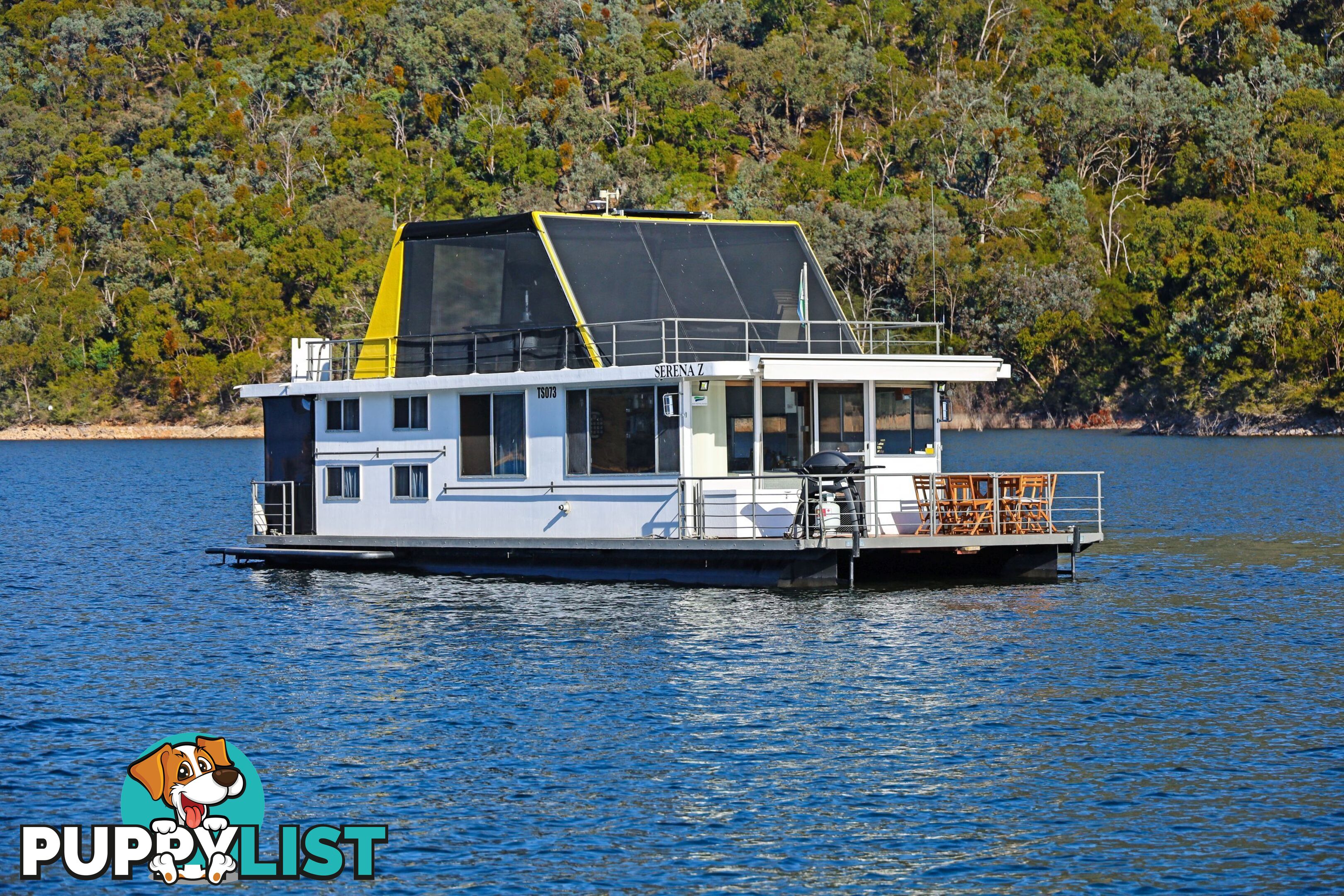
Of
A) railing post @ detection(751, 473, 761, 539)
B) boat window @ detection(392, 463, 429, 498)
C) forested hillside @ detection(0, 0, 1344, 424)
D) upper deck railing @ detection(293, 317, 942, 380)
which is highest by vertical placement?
forested hillside @ detection(0, 0, 1344, 424)

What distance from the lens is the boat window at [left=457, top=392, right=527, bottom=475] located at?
27766 millimetres

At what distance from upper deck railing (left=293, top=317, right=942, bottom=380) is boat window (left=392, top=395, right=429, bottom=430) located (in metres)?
0.52

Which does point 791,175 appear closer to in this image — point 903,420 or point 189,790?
point 903,420

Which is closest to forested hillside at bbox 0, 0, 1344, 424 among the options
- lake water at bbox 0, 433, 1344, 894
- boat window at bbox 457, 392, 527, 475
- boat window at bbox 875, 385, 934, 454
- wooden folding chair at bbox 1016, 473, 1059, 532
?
wooden folding chair at bbox 1016, 473, 1059, 532

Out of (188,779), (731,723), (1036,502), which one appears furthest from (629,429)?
(188,779)

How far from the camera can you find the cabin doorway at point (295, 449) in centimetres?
3027

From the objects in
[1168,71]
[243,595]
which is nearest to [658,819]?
[243,595]

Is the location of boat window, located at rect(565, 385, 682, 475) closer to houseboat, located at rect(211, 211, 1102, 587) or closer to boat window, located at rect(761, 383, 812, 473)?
houseboat, located at rect(211, 211, 1102, 587)

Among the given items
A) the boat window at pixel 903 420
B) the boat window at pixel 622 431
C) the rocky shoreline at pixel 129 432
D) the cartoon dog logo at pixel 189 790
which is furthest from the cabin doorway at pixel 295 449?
the rocky shoreline at pixel 129 432

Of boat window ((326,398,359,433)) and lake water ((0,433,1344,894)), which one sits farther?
boat window ((326,398,359,433))

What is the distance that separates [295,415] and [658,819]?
17.4m

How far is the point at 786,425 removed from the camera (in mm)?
26672

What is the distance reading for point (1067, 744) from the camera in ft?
57.0

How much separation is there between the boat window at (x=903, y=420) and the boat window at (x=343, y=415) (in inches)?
373
